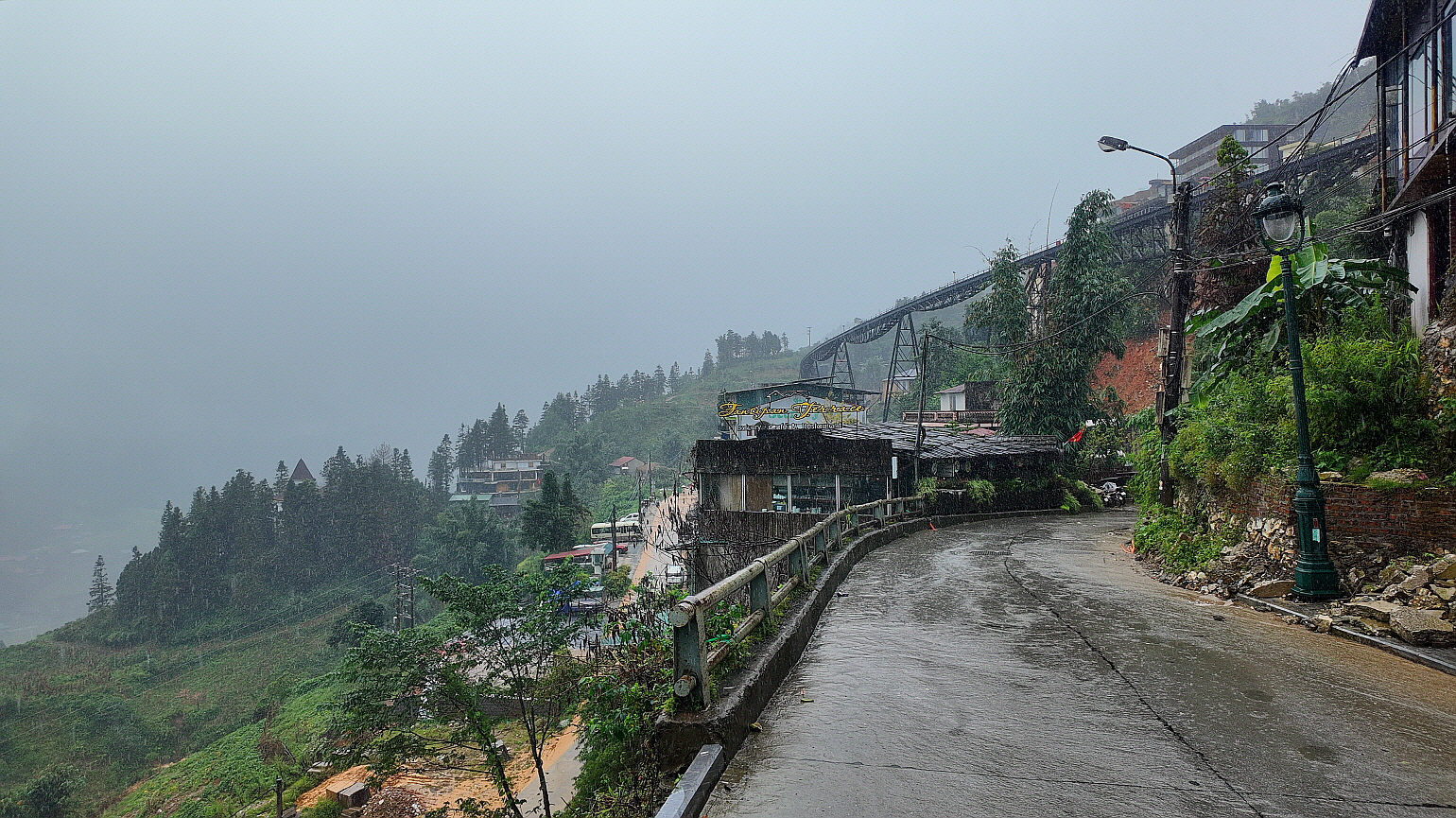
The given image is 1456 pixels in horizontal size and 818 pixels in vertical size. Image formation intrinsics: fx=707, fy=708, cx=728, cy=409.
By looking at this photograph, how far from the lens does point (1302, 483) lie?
7645mm

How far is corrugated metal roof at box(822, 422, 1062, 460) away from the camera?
79.2ft

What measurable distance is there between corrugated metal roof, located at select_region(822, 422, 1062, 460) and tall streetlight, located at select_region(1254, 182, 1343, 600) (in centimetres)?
1523

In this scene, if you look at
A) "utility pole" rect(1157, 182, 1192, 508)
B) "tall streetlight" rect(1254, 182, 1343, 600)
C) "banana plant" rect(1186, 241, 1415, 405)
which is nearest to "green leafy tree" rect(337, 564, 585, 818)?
"tall streetlight" rect(1254, 182, 1343, 600)

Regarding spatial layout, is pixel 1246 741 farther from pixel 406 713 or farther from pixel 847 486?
pixel 847 486

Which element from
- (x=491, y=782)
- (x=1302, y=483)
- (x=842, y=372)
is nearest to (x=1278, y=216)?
(x=1302, y=483)

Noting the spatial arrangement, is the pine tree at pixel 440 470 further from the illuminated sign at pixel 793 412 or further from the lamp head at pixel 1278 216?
the lamp head at pixel 1278 216

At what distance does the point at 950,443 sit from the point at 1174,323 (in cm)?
1261

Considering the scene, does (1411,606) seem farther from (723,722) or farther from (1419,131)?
(1419,131)

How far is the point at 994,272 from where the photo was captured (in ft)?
127

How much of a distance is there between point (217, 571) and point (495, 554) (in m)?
26.5

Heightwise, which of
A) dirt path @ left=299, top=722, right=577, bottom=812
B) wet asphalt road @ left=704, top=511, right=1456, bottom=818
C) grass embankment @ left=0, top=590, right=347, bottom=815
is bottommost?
grass embankment @ left=0, top=590, right=347, bottom=815

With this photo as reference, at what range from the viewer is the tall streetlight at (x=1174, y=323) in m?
14.0

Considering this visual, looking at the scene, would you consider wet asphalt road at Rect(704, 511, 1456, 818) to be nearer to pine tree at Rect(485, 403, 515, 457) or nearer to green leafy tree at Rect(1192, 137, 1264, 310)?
green leafy tree at Rect(1192, 137, 1264, 310)

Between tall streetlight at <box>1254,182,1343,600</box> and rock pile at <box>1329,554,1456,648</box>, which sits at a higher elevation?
tall streetlight at <box>1254,182,1343,600</box>
